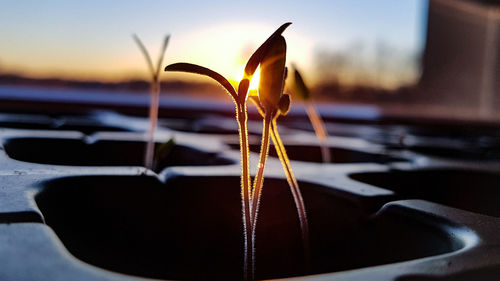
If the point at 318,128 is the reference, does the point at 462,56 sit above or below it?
above

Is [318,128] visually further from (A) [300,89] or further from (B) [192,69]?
(B) [192,69]

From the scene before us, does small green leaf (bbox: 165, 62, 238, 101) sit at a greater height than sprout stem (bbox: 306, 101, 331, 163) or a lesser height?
greater

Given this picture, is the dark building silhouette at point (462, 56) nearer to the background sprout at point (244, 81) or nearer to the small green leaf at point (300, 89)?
the small green leaf at point (300, 89)

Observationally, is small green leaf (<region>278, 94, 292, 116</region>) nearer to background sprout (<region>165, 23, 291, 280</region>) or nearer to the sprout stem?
background sprout (<region>165, 23, 291, 280</region>)

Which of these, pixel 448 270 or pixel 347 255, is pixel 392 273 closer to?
pixel 448 270

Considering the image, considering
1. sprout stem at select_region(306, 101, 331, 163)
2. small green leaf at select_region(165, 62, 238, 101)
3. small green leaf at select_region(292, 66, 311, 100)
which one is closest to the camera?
small green leaf at select_region(165, 62, 238, 101)

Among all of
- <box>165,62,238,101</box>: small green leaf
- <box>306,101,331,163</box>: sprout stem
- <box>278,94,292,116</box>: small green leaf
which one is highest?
<box>165,62,238,101</box>: small green leaf

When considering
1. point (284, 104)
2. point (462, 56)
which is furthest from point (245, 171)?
point (462, 56)

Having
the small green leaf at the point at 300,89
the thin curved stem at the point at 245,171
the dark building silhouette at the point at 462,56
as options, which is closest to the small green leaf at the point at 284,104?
the thin curved stem at the point at 245,171

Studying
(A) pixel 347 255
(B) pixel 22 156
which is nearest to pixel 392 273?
(A) pixel 347 255

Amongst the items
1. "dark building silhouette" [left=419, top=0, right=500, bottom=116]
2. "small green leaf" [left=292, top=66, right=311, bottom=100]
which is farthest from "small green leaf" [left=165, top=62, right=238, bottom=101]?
"dark building silhouette" [left=419, top=0, right=500, bottom=116]

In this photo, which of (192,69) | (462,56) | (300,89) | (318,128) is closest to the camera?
(192,69)

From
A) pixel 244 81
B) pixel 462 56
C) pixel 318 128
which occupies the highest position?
pixel 462 56
